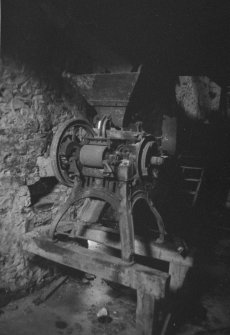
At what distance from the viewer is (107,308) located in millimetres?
3326

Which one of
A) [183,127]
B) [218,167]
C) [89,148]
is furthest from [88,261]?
[183,127]

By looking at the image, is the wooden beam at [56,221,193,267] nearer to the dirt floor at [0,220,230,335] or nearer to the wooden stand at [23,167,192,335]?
the wooden stand at [23,167,192,335]

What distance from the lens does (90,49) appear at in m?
3.48

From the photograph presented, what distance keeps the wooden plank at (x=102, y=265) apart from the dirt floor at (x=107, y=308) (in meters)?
0.67

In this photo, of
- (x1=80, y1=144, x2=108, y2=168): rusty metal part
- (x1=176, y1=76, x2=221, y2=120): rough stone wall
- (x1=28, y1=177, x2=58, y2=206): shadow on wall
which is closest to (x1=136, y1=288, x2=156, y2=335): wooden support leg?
(x1=80, y1=144, x2=108, y2=168): rusty metal part

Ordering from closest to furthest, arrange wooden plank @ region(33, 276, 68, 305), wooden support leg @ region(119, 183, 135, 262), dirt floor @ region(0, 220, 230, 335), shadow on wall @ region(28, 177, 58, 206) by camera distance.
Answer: wooden support leg @ region(119, 183, 135, 262) → dirt floor @ region(0, 220, 230, 335) → wooden plank @ region(33, 276, 68, 305) → shadow on wall @ region(28, 177, 58, 206)

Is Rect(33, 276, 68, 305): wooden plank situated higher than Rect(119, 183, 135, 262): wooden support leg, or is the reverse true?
Rect(119, 183, 135, 262): wooden support leg

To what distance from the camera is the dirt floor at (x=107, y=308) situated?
9.69 feet

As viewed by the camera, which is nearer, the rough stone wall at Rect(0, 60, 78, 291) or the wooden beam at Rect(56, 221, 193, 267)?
the wooden beam at Rect(56, 221, 193, 267)

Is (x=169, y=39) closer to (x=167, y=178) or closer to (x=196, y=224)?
(x=167, y=178)

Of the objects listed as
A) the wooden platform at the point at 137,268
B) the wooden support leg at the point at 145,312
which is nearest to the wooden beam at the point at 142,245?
the wooden platform at the point at 137,268

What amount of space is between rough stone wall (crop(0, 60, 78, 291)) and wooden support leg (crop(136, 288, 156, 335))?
4.96 feet

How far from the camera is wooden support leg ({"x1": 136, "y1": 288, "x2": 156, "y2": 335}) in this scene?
234cm

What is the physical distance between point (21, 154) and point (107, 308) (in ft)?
6.26
